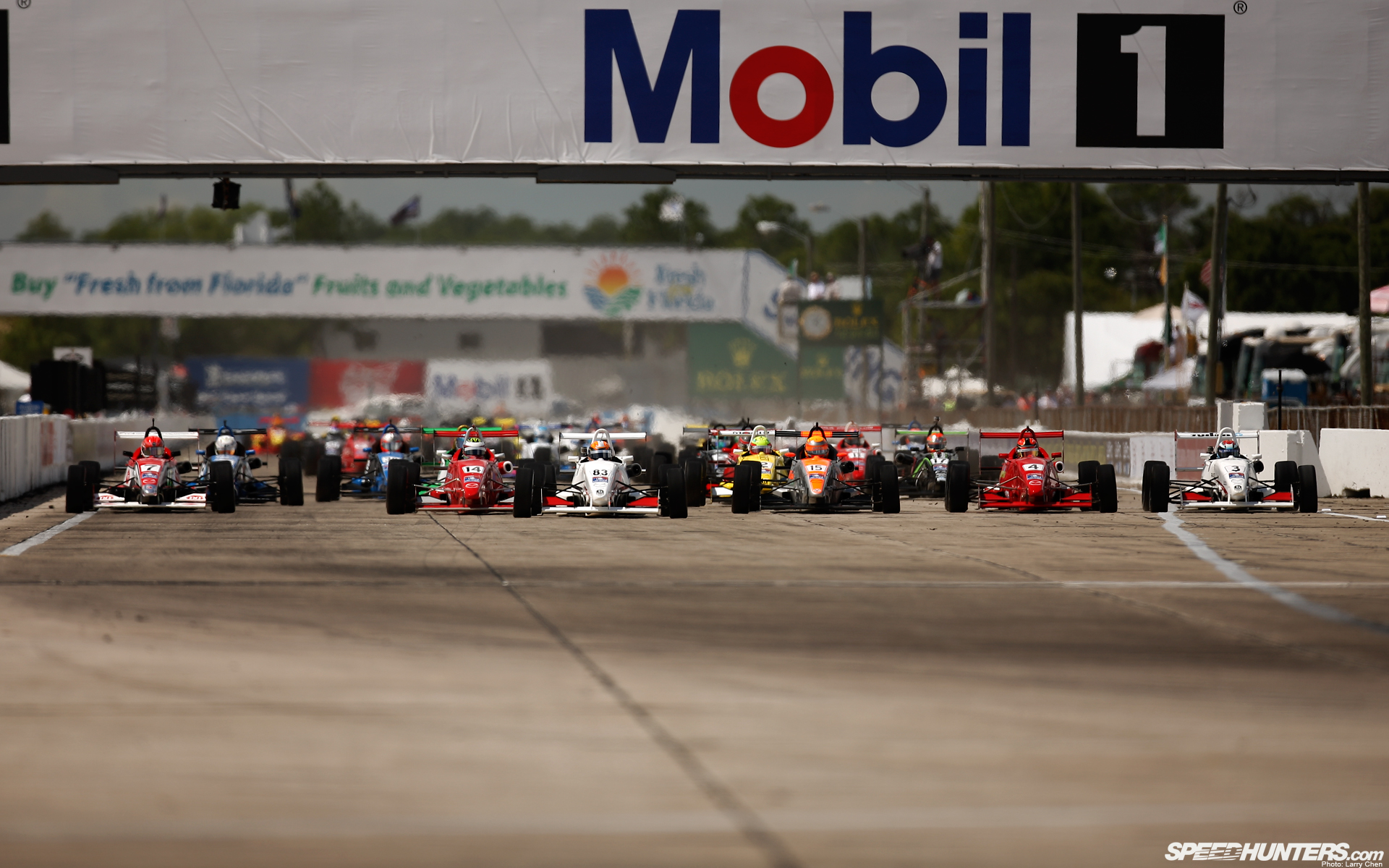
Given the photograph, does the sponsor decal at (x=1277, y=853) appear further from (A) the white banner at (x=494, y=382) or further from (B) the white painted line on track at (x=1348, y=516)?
(A) the white banner at (x=494, y=382)

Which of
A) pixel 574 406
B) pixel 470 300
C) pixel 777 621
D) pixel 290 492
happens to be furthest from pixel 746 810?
pixel 470 300

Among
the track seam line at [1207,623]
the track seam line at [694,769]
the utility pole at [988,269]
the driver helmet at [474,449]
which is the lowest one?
the track seam line at [694,769]

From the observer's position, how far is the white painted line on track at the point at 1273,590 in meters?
12.6

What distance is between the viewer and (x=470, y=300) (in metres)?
78.2

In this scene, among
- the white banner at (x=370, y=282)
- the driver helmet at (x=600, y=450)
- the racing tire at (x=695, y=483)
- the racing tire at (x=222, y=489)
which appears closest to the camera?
the driver helmet at (x=600, y=450)

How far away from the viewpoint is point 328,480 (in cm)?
2800

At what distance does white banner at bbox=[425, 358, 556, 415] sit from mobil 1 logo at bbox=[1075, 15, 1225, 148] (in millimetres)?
50202

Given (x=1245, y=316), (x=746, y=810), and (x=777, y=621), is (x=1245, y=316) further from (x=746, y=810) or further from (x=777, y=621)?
(x=746, y=810)

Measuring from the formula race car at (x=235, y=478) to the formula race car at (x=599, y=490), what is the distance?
408cm

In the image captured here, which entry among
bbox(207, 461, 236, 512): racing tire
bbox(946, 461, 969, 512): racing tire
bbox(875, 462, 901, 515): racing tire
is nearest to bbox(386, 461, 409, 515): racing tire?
bbox(207, 461, 236, 512): racing tire

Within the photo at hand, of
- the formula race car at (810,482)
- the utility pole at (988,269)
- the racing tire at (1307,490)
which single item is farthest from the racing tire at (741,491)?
the utility pole at (988,269)

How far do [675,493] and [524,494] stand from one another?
78.7 inches

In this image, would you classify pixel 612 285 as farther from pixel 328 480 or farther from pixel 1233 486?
pixel 1233 486

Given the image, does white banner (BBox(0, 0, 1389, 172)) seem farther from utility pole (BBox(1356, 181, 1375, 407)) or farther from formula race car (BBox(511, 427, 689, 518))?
utility pole (BBox(1356, 181, 1375, 407))
